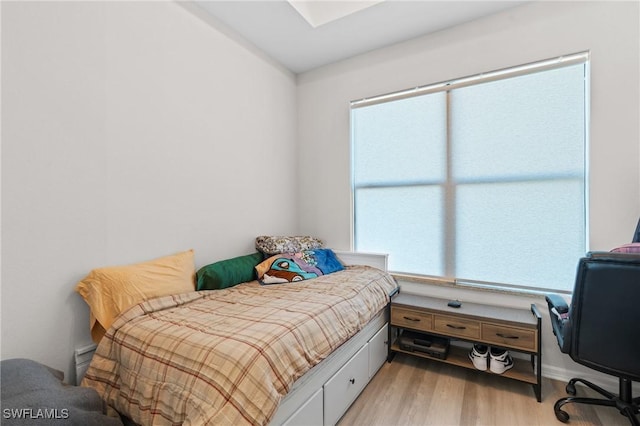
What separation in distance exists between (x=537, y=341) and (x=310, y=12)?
10.2 feet

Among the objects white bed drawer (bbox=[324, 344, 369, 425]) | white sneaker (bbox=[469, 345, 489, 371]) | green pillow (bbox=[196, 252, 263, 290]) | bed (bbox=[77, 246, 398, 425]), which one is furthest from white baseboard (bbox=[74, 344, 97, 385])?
white sneaker (bbox=[469, 345, 489, 371])

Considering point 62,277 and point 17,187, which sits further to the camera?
point 62,277

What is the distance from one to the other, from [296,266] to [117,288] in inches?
51.2

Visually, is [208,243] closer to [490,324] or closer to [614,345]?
[490,324]

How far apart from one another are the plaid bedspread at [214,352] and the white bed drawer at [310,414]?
0.22 metres

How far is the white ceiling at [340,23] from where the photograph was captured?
224 centimetres

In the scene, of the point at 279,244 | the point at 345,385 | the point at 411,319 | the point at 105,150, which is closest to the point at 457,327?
the point at 411,319

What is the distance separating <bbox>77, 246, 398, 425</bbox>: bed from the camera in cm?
108

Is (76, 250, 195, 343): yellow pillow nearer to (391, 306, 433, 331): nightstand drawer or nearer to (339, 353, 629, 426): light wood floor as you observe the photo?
(339, 353, 629, 426): light wood floor

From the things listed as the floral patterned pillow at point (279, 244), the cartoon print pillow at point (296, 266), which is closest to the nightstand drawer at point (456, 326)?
the cartoon print pillow at point (296, 266)

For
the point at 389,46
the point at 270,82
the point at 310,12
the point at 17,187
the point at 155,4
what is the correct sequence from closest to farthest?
the point at 17,187 < the point at 155,4 < the point at 310,12 < the point at 389,46 < the point at 270,82

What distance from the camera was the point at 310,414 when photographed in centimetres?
144

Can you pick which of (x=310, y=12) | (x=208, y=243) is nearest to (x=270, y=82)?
(x=310, y=12)

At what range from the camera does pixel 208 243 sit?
2.32 metres
